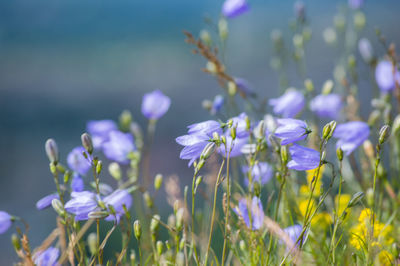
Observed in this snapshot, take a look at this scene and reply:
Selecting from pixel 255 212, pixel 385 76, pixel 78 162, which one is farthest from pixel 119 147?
pixel 385 76

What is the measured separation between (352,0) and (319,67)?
3.00 meters

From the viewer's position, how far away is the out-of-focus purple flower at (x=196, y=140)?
999 mm

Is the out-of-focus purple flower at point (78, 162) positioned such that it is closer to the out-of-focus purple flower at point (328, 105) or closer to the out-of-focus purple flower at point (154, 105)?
the out-of-focus purple flower at point (154, 105)

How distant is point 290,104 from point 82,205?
0.79 meters

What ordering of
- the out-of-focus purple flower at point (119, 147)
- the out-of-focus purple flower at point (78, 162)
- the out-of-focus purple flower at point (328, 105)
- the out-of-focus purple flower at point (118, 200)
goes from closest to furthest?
the out-of-focus purple flower at point (118, 200)
the out-of-focus purple flower at point (78, 162)
the out-of-focus purple flower at point (119, 147)
the out-of-focus purple flower at point (328, 105)

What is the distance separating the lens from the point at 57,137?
4.32 meters

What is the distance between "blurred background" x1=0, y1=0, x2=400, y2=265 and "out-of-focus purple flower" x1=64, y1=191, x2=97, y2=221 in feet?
7.25

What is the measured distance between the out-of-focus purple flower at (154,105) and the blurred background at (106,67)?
186 centimetres

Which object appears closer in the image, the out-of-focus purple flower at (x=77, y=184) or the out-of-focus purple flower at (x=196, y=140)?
the out-of-focus purple flower at (x=196, y=140)

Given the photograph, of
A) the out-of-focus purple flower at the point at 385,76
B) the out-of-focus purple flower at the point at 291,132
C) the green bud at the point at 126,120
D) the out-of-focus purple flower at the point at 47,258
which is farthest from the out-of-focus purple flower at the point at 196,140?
the out-of-focus purple flower at the point at 385,76

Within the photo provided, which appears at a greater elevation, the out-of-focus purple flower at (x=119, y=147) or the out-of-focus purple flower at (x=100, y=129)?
the out-of-focus purple flower at (x=100, y=129)

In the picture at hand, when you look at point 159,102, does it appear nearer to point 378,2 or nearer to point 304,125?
point 304,125

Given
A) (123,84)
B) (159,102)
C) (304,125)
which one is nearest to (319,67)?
(123,84)

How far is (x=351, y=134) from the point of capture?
134 cm
